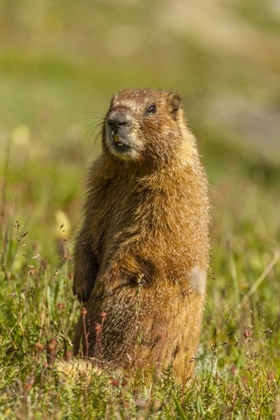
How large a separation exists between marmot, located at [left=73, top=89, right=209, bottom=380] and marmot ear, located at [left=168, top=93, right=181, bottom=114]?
0.09m

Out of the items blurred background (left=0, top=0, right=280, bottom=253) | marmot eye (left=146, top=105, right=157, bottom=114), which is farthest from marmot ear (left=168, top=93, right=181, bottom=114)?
blurred background (left=0, top=0, right=280, bottom=253)

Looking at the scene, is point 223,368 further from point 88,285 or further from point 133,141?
point 133,141

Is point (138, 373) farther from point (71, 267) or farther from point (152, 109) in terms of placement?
point (71, 267)

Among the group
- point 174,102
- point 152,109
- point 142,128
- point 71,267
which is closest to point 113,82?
point 71,267

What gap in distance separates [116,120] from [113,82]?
2228 centimetres

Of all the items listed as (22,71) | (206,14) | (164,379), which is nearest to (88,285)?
(164,379)

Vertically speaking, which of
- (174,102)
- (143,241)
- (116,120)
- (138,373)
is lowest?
(138,373)

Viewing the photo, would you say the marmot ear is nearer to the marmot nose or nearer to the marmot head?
the marmot head

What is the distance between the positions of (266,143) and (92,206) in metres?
13.9

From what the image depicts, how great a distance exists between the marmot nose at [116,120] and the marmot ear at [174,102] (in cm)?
52

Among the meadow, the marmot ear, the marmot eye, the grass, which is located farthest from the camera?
the marmot ear

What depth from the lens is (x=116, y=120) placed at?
4.57 metres

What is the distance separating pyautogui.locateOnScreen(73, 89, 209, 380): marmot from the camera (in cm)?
438

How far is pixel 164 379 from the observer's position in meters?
3.76
